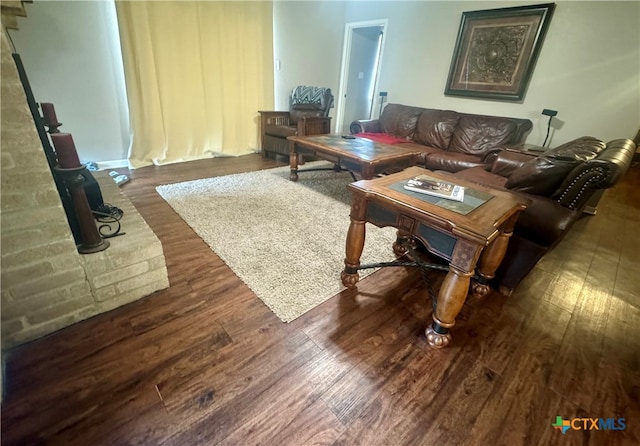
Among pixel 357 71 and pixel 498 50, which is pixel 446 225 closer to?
pixel 498 50

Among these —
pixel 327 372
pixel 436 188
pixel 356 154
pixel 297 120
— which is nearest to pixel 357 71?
pixel 297 120

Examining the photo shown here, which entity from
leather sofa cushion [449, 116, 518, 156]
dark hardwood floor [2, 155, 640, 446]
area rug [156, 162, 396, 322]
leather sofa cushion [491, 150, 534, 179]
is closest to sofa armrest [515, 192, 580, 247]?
dark hardwood floor [2, 155, 640, 446]

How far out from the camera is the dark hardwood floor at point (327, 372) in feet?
3.15

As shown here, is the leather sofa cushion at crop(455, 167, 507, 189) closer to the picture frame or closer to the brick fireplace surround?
the picture frame

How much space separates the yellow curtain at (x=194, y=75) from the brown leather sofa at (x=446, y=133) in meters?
1.67

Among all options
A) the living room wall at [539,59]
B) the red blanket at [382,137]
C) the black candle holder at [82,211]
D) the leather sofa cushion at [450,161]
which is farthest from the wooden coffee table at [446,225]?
the living room wall at [539,59]

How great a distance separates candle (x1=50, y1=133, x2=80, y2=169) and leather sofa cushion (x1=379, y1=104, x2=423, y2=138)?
3.75 m

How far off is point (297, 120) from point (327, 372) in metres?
3.61

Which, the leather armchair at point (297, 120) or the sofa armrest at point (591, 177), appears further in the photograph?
the leather armchair at point (297, 120)

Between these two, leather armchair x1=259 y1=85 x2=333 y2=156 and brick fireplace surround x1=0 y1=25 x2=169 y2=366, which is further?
leather armchair x1=259 y1=85 x2=333 y2=156

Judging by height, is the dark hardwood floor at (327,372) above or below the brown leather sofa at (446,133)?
below

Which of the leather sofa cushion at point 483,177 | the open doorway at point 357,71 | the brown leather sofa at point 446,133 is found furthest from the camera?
the open doorway at point 357,71

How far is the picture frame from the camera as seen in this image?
3105 millimetres

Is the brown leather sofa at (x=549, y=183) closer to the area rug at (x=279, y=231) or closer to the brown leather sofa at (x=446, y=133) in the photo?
the brown leather sofa at (x=446, y=133)
